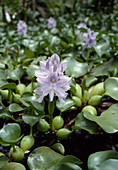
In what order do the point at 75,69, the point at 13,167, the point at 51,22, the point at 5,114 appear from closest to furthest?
the point at 13,167
the point at 5,114
the point at 75,69
the point at 51,22

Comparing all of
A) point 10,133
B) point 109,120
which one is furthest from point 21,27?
point 109,120

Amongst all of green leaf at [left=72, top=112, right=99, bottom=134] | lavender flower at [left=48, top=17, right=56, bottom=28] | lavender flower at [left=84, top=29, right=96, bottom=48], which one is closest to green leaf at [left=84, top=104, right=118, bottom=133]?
green leaf at [left=72, top=112, right=99, bottom=134]

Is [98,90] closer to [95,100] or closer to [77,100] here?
[95,100]

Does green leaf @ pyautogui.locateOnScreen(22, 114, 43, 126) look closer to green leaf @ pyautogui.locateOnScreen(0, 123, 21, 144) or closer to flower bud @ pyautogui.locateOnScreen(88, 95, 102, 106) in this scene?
green leaf @ pyautogui.locateOnScreen(0, 123, 21, 144)

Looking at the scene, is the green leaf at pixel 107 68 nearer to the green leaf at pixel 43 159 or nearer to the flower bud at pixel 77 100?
the flower bud at pixel 77 100

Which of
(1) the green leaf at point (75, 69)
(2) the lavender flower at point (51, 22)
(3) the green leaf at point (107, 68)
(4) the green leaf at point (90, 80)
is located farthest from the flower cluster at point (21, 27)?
(4) the green leaf at point (90, 80)

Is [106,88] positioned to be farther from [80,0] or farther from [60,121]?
[80,0]
